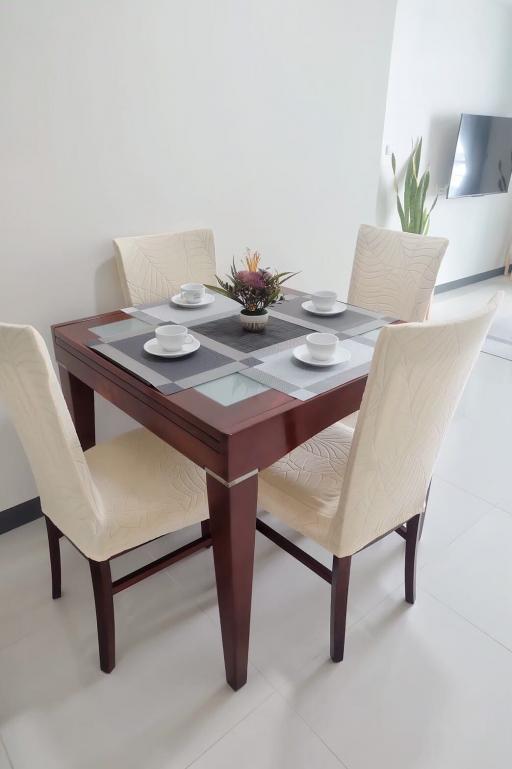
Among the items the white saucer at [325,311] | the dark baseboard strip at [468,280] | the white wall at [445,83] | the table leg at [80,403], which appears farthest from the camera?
the dark baseboard strip at [468,280]

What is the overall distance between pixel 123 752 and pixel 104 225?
1.64 metres

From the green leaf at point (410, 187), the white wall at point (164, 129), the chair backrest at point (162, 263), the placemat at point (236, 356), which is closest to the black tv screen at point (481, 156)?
the green leaf at point (410, 187)

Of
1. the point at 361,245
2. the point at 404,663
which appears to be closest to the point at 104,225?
the point at 361,245

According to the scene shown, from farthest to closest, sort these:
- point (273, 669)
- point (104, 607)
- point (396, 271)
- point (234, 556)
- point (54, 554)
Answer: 1. point (396, 271)
2. point (54, 554)
3. point (273, 669)
4. point (104, 607)
5. point (234, 556)

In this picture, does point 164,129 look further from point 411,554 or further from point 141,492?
point 411,554

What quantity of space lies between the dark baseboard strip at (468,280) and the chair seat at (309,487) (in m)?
3.72

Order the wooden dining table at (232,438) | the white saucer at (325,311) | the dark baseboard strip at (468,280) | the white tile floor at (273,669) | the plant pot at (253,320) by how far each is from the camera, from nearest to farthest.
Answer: the wooden dining table at (232,438)
the white tile floor at (273,669)
the plant pot at (253,320)
the white saucer at (325,311)
the dark baseboard strip at (468,280)

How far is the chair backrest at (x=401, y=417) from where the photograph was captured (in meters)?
1.00

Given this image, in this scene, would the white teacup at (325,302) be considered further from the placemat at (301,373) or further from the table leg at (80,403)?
the table leg at (80,403)

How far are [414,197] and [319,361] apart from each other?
111 inches

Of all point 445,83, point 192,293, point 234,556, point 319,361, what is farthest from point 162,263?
point 445,83

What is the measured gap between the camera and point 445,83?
400 cm

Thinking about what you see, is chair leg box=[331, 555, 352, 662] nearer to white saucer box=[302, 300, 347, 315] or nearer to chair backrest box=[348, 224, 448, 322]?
white saucer box=[302, 300, 347, 315]

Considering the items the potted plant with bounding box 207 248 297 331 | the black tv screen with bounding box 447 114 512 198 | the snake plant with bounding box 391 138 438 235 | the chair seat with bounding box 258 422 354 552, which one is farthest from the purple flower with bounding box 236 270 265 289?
the black tv screen with bounding box 447 114 512 198
